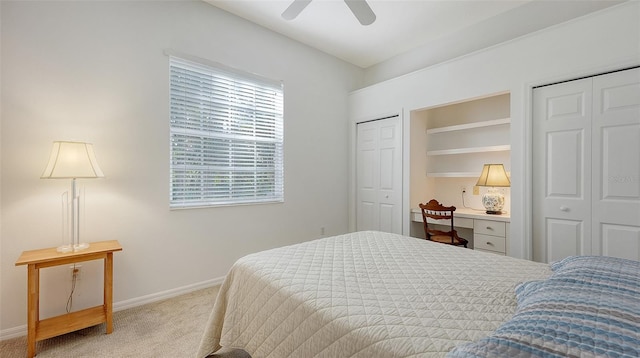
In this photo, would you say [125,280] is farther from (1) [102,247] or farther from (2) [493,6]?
(2) [493,6]

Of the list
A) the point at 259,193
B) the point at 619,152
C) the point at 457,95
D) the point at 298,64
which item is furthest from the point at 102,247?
the point at 619,152

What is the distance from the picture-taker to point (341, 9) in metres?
2.89

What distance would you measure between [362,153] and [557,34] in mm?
2373

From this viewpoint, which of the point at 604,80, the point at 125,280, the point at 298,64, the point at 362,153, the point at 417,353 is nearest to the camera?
the point at 417,353

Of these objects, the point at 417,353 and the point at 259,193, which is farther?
the point at 259,193

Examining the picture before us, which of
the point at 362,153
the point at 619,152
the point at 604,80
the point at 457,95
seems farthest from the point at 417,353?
the point at 362,153

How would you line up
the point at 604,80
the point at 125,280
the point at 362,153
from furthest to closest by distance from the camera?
the point at 362,153, the point at 125,280, the point at 604,80

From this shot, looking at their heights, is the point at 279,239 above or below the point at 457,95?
below

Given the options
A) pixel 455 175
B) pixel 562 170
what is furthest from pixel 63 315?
pixel 562 170

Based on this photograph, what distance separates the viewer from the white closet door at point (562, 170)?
228 cm

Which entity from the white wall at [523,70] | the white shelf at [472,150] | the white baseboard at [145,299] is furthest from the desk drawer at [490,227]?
the white baseboard at [145,299]

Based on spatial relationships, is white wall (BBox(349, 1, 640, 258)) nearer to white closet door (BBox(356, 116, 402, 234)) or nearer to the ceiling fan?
white closet door (BBox(356, 116, 402, 234))

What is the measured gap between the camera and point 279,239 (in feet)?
11.3

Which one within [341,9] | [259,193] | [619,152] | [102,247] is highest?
[341,9]
